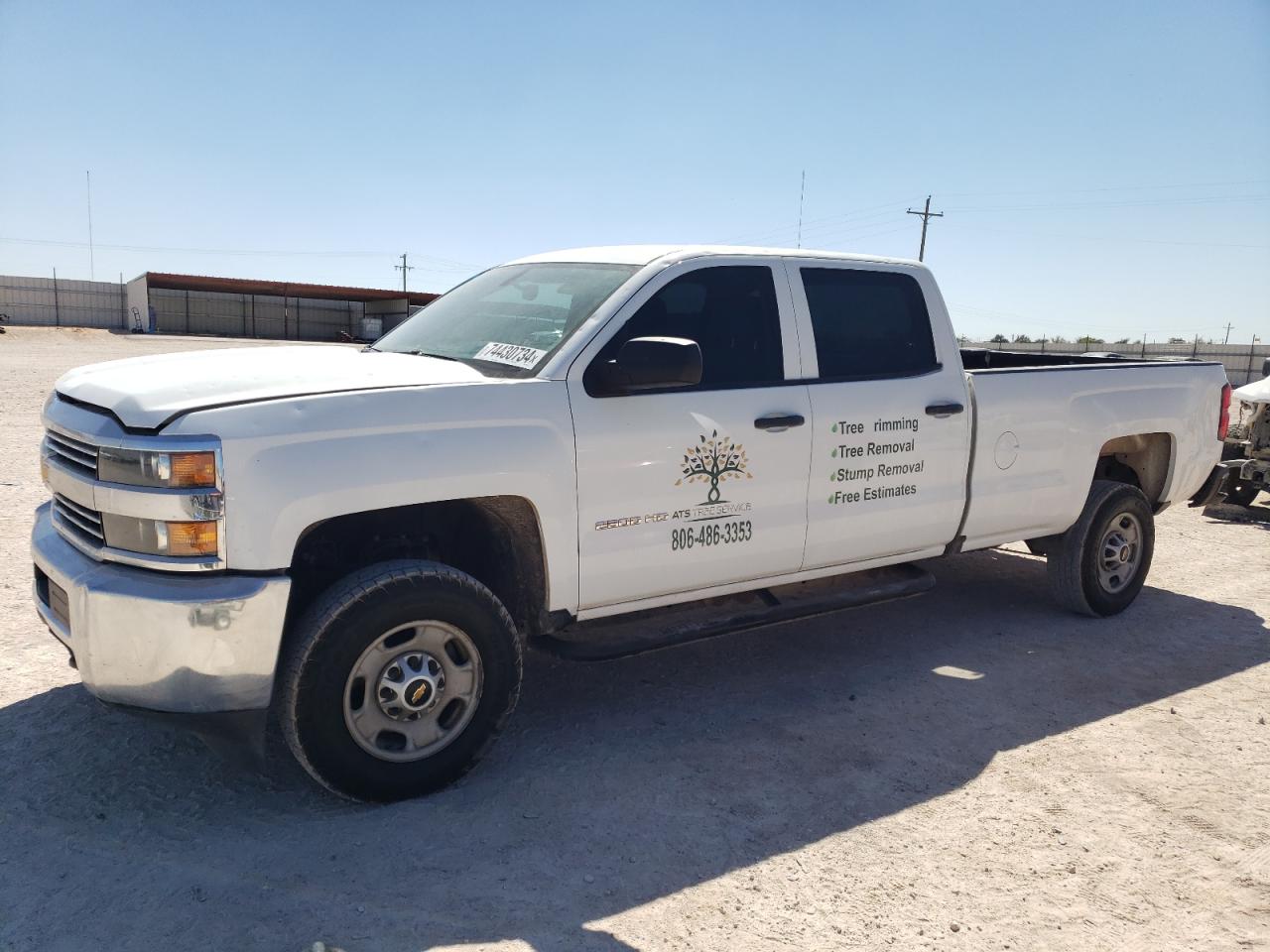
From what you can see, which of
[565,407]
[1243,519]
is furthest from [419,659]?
[1243,519]

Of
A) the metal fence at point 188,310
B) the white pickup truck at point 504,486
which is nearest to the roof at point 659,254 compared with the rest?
the white pickup truck at point 504,486

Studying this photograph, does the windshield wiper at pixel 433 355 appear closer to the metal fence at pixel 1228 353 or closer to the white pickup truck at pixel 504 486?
the white pickup truck at pixel 504 486

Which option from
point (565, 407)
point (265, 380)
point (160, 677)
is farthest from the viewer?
point (565, 407)

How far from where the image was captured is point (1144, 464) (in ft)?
20.8

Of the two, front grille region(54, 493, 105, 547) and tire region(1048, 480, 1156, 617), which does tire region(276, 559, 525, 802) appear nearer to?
front grille region(54, 493, 105, 547)

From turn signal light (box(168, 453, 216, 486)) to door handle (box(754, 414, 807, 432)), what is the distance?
7.15ft

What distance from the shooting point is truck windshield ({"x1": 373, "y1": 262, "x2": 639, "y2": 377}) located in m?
3.94

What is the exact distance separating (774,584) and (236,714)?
2.35 metres

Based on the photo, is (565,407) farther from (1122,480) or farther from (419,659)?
(1122,480)

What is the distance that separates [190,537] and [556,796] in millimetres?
1582

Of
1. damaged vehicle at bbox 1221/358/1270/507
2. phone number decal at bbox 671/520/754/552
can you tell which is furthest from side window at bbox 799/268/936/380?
damaged vehicle at bbox 1221/358/1270/507

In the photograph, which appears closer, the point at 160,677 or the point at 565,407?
the point at 160,677

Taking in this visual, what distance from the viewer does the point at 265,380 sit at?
3.40 meters

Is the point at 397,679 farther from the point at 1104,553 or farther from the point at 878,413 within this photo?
the point at 1104,553
